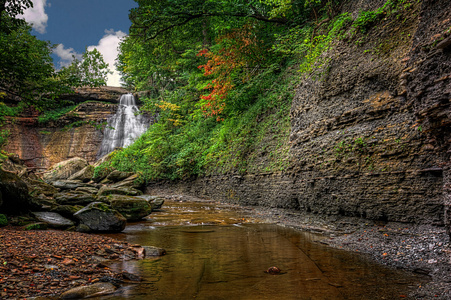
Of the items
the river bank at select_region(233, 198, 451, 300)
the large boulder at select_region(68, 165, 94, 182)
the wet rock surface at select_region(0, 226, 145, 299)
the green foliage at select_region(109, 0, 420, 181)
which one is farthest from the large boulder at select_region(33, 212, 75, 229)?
the large boulder at select_region(68, 165, 94, 182)

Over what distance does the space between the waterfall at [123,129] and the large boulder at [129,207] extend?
2258 cm

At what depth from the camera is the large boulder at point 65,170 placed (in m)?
23.7

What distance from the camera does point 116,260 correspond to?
12.8ft

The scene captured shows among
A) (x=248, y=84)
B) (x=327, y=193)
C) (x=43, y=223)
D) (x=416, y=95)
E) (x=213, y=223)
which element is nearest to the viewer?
(x=416, y=95)

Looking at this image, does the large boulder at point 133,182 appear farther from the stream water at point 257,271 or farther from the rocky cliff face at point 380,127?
the stream water at point 257,271

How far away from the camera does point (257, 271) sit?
3465 millimetres

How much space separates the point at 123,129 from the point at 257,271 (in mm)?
30857

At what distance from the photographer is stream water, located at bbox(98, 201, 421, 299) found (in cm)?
273

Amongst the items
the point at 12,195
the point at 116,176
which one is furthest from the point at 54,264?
the point at 116,176

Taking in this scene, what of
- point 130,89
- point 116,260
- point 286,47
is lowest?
point 116,260

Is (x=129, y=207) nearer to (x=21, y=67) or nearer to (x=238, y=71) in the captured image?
(x=21, y=67)

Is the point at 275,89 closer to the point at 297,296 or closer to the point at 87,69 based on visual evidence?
the point at 297,296

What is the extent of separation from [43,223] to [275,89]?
10.1 metres

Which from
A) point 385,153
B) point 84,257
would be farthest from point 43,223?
point 385,153
